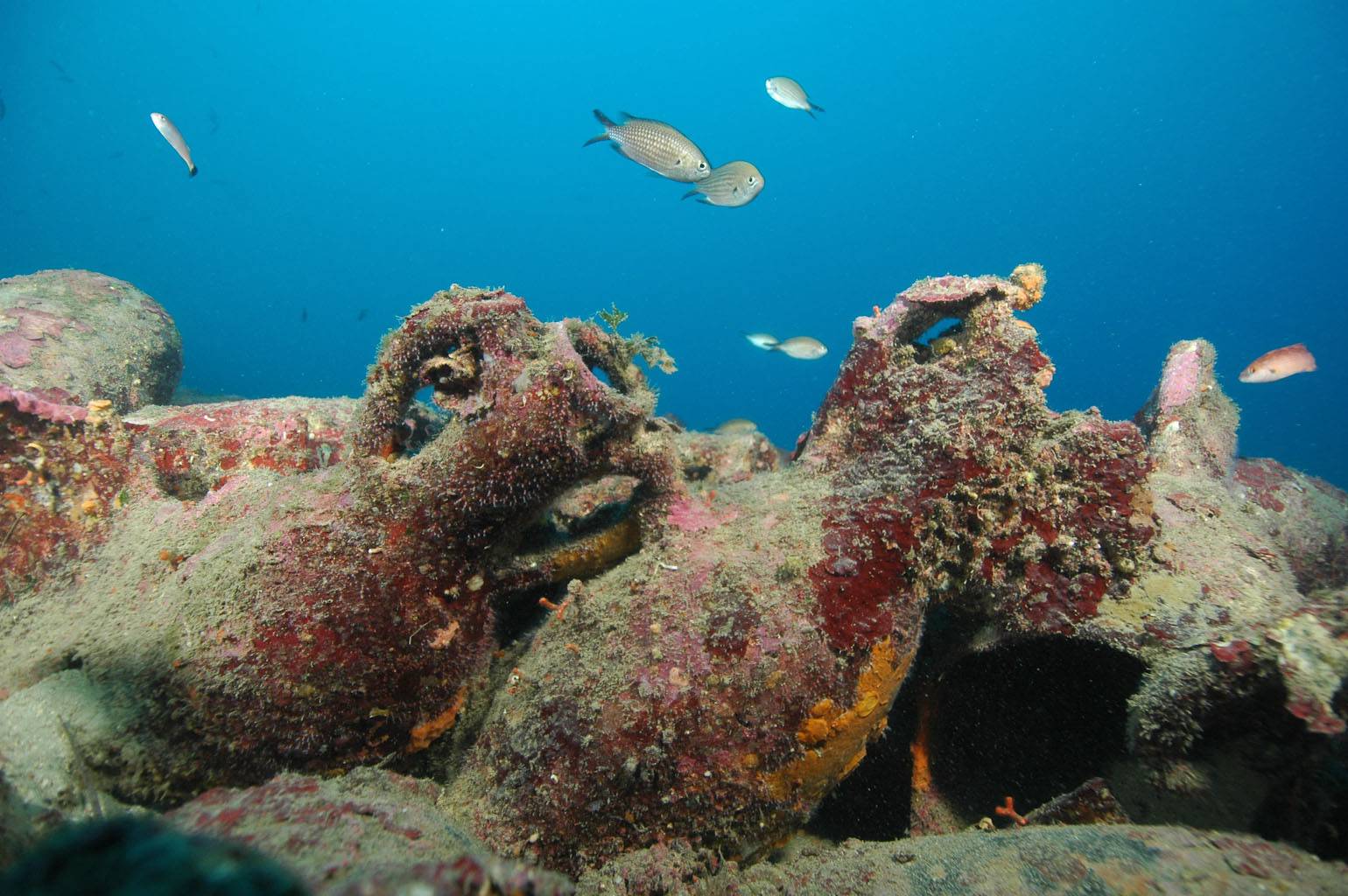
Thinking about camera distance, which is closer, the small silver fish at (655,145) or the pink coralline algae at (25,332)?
the small silver fish at (655,145)

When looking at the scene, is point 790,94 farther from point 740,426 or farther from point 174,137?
point 174,137

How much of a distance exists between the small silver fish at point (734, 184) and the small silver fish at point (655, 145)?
30.6 inches

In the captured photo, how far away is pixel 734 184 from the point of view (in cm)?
Result: 657

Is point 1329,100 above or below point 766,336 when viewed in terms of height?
above

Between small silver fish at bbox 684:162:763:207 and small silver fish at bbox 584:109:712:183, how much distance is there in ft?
2.55

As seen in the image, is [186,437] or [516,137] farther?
[516,137]

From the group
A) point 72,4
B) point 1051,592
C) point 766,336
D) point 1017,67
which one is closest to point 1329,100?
point 1017,67

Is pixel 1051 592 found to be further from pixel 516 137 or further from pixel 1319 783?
pixel 516 137

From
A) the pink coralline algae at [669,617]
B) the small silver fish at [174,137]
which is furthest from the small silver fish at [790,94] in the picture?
the small silver fish at [174,137]

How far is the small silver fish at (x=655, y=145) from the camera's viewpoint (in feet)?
17.8

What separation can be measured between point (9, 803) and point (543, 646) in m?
1.74

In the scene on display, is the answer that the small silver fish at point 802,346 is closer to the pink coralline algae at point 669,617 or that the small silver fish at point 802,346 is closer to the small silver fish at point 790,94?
the small silver fish at point 790,94

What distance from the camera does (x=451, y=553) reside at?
2.85 meters

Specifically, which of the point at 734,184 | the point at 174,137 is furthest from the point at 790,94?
the point at 174,137
